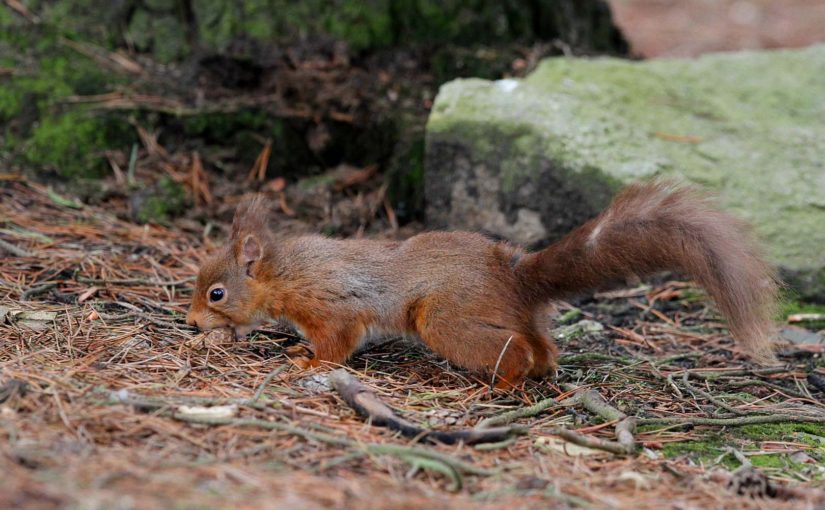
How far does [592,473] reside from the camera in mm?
2377

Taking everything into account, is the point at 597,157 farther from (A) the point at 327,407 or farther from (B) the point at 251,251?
(A) the point at 327,407

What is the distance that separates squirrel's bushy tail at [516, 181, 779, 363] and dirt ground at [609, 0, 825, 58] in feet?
17.7

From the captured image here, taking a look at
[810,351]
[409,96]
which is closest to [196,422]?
[810,351]

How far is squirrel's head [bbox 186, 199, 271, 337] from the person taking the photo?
3385 millimetres

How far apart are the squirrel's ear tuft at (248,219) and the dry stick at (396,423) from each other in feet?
3.15

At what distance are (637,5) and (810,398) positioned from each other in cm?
796

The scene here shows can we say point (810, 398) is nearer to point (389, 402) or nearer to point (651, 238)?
point (651, 238)

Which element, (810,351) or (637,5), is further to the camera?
(637,5)

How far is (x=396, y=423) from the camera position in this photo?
2514mm

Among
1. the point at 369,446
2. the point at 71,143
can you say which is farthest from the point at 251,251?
the point at 71,143

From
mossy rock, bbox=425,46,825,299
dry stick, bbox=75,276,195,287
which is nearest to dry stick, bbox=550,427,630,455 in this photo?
mossy rock, bbox=425,46,825,299

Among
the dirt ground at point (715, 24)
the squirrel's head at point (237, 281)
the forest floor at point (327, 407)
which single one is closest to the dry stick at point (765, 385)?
the forest floor at point (327, 407)

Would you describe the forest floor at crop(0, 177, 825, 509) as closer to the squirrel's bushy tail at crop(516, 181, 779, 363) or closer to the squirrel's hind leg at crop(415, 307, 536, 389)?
the squirrel's hind leg at crop(415, 307, 536, 389)

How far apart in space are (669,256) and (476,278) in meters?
0.68
